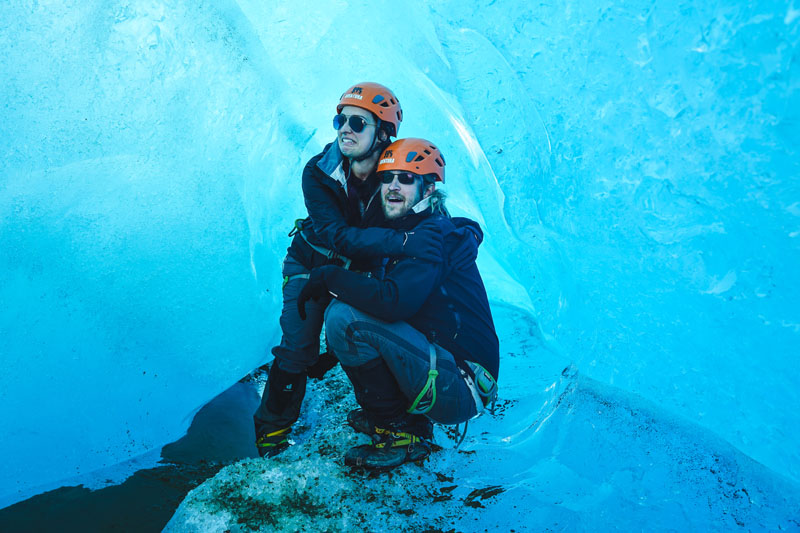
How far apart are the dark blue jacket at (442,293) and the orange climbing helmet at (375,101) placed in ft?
1.97

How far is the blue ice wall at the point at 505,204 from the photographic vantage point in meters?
2.02

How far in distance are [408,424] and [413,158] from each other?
114 cm

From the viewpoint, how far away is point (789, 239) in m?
1.92

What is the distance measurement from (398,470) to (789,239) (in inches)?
66.9

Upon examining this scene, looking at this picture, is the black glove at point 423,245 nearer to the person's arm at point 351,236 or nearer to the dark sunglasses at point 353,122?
the person's arm at point 351,236

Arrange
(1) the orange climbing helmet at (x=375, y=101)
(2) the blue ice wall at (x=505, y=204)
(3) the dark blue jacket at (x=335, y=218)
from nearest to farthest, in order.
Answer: (2) the blue ice wall at (x=505, y=204)
(3) the dark blue jacket at (x=335, y=218)
(1) the orange climbing helmet at (x=375, y=101)

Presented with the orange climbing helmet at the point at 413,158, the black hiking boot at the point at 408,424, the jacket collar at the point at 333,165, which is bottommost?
the black hiking boot at the point at 408,424

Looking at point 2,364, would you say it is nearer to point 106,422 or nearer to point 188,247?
point 106,422

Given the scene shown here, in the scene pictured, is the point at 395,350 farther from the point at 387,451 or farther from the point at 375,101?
the point at 375,101

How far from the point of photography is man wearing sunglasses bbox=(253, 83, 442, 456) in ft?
8.11

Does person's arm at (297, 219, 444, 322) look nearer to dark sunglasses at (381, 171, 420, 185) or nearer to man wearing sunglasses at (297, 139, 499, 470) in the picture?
man wearing sunglasses at (297, 139, 499, 470)

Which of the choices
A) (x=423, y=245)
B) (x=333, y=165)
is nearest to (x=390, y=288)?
(x=423, y=245)

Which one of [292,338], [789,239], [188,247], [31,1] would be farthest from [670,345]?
[31,1]

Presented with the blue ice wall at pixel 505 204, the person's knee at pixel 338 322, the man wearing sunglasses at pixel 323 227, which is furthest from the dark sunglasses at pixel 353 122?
the person's knee at pixel 338 322
